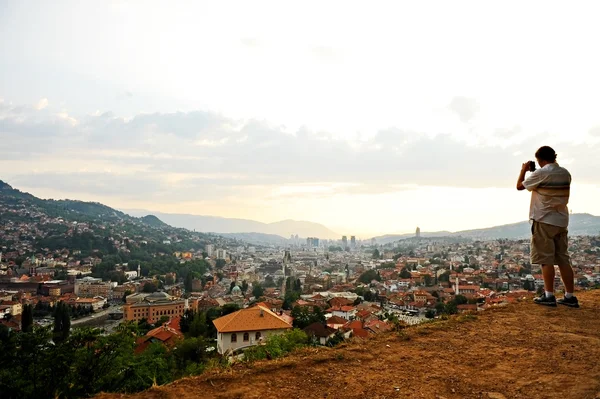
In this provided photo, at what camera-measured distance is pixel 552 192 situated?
12.8ft

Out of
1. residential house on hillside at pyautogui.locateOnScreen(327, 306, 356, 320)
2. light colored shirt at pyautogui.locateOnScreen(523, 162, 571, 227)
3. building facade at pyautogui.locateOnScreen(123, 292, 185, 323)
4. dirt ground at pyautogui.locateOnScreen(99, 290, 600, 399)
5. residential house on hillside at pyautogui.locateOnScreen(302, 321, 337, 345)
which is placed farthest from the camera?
building facade at pyautogui.locateOnScreen(123, 292, 185, 323)

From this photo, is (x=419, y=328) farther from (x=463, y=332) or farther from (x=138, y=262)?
(x=138, y=262)

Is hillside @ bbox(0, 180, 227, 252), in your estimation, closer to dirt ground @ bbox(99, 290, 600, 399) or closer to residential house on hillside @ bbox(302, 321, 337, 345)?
residential house on hillside @ bbox(302, 321, 337, 345)

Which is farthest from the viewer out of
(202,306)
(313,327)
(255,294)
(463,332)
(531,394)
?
(255,294)

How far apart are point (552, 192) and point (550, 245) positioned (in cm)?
50

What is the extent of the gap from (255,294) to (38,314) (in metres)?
22.5

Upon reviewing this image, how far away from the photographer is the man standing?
389 centimetres

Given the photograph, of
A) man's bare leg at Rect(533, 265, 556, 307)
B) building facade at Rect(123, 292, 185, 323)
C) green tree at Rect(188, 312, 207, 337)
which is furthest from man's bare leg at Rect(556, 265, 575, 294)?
building facade at Rect(123, 292, 185, 323)

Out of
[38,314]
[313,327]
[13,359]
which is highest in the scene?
[13,359]

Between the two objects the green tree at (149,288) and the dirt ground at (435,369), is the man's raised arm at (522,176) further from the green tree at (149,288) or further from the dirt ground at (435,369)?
the green tree at (149,288)

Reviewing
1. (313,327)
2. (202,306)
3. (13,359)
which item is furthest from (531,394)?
(202,306)

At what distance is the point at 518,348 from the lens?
2.92 m

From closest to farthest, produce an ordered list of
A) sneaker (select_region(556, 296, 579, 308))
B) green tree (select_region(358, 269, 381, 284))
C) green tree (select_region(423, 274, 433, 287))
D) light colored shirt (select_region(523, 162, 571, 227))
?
light colored shirt (select_region(523, 162, 571, 227)) < sneaker (select_region(556, 296, 579, 308)) < green tree (select_region(423, 274, 433, 287)) < green tree (select_region(358, 269, 381, 284))

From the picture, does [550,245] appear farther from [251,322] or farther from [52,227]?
[52,227]
